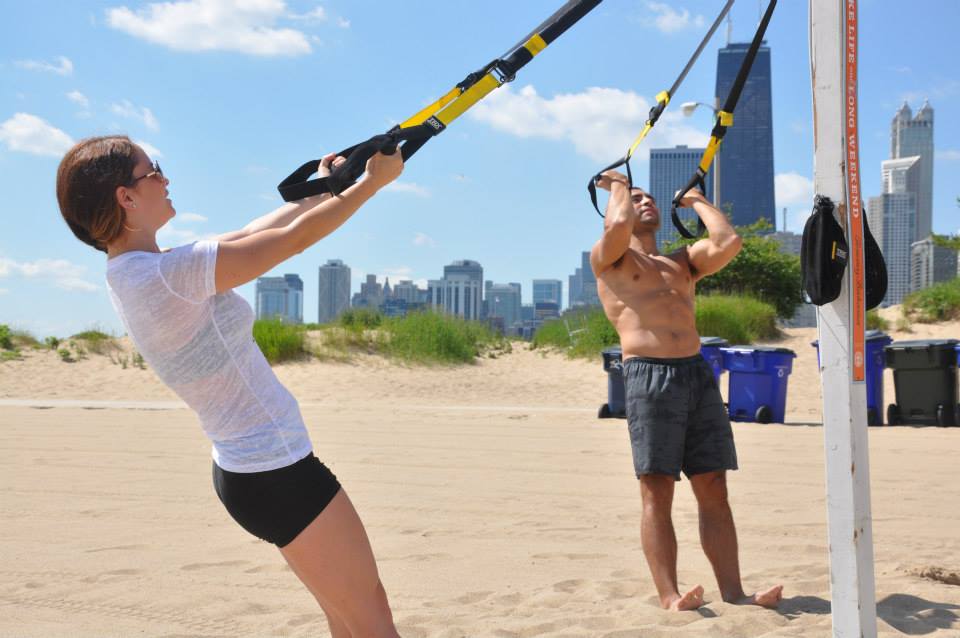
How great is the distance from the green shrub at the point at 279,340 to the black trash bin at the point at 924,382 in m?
13.8

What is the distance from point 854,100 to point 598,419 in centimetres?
1060

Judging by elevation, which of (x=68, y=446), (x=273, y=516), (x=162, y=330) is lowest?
(x=68, y=446)

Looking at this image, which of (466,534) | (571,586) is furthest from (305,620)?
(466,534)

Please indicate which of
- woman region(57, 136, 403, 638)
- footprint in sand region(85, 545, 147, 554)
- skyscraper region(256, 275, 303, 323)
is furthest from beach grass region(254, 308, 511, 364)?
skyscraper region(256, 275, 303, 323)

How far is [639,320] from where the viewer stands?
468 centimetres

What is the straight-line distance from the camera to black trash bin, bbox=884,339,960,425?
38.5 feet

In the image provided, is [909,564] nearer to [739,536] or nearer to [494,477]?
[739,536]

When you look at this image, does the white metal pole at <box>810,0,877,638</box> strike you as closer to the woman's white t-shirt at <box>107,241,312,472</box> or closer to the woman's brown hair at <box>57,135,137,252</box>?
the woman's white t-shirt at <box>107,241,312,472</box>

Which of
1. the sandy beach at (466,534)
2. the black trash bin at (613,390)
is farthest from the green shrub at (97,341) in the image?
the black trash bin at (613,390)

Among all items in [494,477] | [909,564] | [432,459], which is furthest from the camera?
[432,459]

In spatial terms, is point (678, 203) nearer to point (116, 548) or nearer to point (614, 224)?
point (614, 224)

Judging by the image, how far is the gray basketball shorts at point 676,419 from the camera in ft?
14.5

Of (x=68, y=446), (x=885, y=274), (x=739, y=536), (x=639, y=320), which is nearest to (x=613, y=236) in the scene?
(x=639, y=320)

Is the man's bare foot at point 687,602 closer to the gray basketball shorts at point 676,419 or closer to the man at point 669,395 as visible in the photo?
the man at point 669,395
